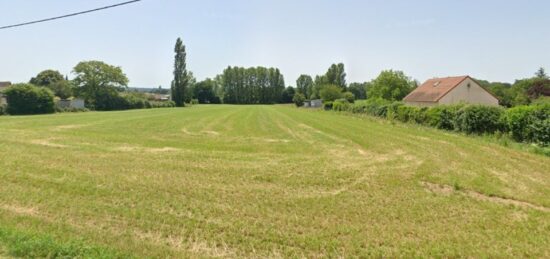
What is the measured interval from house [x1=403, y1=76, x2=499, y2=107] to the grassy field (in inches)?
1157

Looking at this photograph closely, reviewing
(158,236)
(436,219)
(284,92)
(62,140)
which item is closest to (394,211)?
(436,219)

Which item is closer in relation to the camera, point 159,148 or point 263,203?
point 263,203

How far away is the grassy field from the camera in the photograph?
3.96 meters

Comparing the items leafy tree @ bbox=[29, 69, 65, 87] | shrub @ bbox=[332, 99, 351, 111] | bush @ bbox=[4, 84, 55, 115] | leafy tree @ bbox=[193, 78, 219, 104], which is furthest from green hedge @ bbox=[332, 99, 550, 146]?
leafy tree @ bbox=[193, 78, 219, 104]

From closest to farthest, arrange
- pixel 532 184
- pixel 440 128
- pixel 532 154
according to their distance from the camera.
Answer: pixel 532 184
pixel 532 154
pixel 440 128

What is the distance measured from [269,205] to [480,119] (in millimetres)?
14888

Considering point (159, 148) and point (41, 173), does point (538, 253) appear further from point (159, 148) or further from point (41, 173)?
point (159, 148)

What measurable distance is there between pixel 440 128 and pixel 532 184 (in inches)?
527

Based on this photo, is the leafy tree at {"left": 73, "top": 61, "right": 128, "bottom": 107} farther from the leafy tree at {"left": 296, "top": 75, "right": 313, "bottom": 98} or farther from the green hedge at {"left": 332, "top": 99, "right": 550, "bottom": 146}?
the leafy tree at {"left": 296, "top": 75, "right": 313, "bottom": 98}

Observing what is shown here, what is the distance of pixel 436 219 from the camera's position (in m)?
4.95

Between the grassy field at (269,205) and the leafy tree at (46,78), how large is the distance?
78.8 m

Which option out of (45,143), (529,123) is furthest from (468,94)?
(45,143)

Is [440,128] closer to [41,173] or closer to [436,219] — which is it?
[436,219]

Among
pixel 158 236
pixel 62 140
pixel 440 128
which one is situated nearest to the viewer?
pixel 158 236
